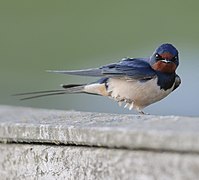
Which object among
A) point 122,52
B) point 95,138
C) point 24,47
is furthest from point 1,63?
point 95,138

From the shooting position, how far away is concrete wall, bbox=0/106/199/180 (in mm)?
1497

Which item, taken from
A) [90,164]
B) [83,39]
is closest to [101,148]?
[90,164]

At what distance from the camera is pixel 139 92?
9.16 ft

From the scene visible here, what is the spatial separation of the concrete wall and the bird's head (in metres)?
0.64

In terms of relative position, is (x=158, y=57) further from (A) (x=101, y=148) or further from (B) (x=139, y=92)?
(A) (x=101, y=148)

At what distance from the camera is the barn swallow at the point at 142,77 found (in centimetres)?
279

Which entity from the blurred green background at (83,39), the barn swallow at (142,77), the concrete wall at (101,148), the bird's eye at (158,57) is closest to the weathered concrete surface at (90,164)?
the concrete wall at (101,148)

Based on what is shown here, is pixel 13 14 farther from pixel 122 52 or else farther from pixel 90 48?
pixel 122 52

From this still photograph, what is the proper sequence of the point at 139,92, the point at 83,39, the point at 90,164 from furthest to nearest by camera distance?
the point at 83,39 → the point at 139,92 → the point at 90,164

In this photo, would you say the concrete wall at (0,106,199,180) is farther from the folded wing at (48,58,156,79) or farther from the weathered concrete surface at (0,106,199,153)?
the folded wing at (48,58,156,79)

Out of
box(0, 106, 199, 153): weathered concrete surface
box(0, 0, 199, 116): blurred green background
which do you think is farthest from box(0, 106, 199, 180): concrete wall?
box(0, 0, 199, 116): blurred green background

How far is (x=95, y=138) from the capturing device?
1.71 metres

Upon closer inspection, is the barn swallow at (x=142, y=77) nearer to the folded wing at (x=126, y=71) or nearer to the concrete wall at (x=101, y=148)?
the folded wing at (x=126, y=71)

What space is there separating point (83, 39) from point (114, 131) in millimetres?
7759
